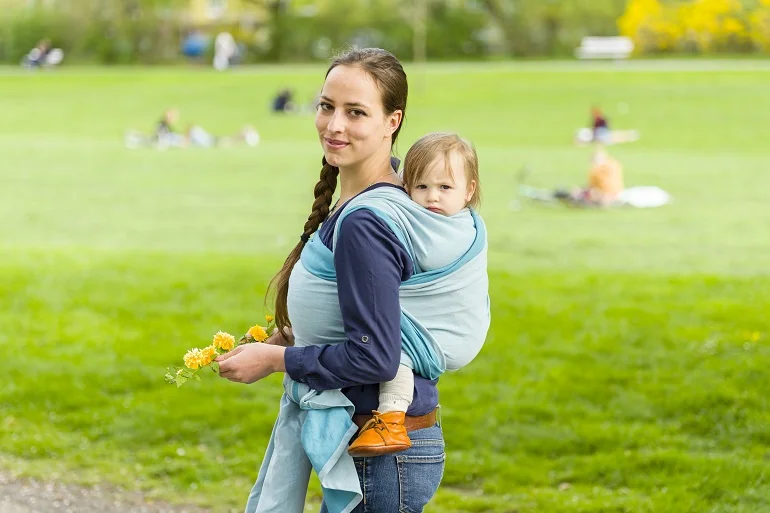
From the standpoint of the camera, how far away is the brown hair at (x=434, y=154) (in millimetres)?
2896

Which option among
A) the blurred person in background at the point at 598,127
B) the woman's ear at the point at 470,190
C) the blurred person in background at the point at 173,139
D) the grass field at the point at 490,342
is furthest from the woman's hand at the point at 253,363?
the blurred person in background at the point at 173,139

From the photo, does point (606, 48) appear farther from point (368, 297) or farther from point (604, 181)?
point (368, 297)

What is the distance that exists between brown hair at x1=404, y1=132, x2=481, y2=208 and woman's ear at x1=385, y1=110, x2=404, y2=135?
0.25 feet

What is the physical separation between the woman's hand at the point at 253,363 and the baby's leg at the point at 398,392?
261 millimetres

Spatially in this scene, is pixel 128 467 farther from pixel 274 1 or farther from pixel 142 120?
pixel 274 1

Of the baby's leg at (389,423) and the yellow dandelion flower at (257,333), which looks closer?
the baby's leg at (389,423)

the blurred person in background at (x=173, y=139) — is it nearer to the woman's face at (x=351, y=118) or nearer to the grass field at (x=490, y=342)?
the grass field at (x=490, y=342)

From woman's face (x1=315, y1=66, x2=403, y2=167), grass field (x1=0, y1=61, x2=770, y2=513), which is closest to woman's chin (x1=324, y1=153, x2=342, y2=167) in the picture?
woman's face (x1=315, y1=66, x2=403, y2=167)

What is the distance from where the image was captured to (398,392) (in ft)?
9.21

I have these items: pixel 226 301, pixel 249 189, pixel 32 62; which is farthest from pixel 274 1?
pixel 226 301

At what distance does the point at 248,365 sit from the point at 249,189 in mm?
19013

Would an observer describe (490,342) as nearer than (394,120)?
No

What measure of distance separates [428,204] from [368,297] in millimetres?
336

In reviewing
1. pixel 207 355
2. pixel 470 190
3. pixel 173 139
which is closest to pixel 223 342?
pixel 207 355
